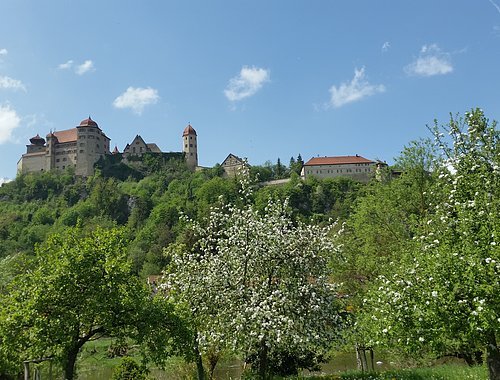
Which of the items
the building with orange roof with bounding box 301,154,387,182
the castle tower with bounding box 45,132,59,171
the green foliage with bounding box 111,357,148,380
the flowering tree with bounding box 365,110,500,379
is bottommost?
the green foliage with bounding box 111,357,148,380

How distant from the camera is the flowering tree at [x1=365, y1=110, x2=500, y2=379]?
1187 cm

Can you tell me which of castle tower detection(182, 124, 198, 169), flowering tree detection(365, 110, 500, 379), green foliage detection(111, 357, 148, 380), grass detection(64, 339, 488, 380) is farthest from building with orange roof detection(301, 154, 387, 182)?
flowering tree detection(365, 110, 500, 379)

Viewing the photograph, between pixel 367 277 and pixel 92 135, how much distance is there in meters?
148

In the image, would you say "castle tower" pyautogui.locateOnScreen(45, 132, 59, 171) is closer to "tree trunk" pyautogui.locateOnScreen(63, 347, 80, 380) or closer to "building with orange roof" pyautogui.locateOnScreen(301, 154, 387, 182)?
"building with orange roof" pyautogui.locateOnScreen(301, 154, 387, 182)

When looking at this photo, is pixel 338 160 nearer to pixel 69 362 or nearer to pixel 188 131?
pixel 188 131

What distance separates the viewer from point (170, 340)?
1761 centimetres

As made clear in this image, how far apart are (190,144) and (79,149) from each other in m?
37.7

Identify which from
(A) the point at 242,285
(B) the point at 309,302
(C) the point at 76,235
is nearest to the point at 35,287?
(C) the point at 76,235

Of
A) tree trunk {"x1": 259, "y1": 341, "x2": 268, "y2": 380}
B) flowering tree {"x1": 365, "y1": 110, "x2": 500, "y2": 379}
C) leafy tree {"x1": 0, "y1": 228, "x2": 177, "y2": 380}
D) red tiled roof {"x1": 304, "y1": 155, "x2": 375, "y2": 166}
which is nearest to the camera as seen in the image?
flowering tree {"x1": 365, "y1": 110, "x2": 500, "y2": 379}

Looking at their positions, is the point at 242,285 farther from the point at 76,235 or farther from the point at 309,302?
the point at 76,235

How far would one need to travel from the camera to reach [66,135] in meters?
167

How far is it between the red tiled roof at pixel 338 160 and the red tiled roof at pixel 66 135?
8150 centimetres

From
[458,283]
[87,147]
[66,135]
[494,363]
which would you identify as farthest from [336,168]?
[458,283]

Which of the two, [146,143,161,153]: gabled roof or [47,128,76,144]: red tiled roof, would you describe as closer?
[47,128,76,144]: red tiled roof
